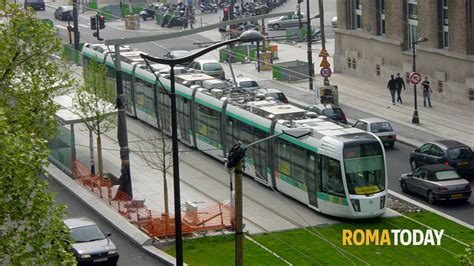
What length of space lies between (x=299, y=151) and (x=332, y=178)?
7.40 ft

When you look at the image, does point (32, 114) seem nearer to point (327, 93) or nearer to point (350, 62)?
point (327, 93)

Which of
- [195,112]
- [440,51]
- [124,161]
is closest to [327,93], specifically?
[440,51]

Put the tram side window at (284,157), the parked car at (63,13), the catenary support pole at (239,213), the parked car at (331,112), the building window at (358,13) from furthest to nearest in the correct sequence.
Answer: the parked car at (63,13)
the building window at (358,13)
the parked car at (331,112)
the tram side window at (284,157)
the catenary support pole at (239,213)

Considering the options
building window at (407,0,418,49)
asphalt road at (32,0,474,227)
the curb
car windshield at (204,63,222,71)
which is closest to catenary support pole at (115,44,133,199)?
the curb

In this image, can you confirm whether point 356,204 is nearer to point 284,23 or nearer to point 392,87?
point 392,87

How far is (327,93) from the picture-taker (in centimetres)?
5878

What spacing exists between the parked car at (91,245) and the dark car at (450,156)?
14.8m

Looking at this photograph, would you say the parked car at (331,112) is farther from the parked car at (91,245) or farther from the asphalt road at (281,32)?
the parked car at (91,245)

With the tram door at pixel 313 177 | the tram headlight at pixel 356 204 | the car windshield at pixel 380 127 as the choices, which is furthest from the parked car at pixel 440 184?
the car windshield at pixel 380 127

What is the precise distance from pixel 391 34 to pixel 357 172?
27671mm

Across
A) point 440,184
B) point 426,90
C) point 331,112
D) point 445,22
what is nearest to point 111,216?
point 440,184

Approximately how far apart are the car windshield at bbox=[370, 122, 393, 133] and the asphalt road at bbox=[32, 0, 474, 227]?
36.7 inches

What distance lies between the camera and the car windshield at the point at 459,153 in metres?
44.0

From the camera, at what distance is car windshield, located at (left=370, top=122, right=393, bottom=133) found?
50000 mm
